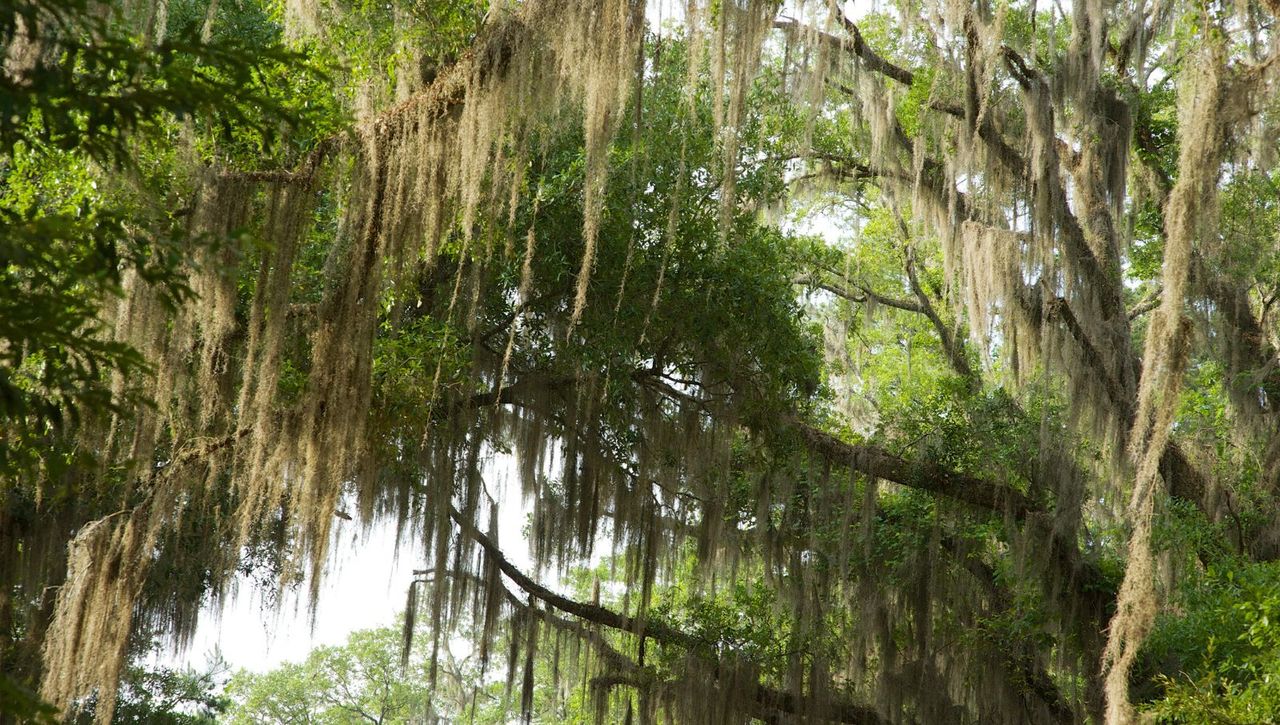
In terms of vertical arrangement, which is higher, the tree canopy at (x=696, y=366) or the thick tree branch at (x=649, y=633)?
the tree canopy at (x=696, y=366)

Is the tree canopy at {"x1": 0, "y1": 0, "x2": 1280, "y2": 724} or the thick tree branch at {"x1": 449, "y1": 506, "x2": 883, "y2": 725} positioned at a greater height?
the tree canopy at {"x1": 0, "y1": 0, "x2": 1280, "y2": 724}

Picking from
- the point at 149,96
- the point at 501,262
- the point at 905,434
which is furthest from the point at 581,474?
the point at 149,96

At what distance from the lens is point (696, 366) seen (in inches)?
412

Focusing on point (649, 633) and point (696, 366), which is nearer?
point (696, 366)

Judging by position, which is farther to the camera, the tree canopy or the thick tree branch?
the thick tree branch

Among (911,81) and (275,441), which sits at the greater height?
(911,81)

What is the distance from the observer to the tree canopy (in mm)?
7586

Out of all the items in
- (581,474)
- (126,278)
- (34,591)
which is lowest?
(34,591)

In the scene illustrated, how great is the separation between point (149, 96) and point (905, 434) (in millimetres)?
9375

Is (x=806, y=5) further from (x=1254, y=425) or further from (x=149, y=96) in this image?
(x=149, y=96)

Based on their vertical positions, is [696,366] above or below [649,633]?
above

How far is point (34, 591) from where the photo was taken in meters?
9.98

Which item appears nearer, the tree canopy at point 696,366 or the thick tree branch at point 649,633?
the tree canopy at point 696,366

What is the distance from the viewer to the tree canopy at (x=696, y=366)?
7.59 m
